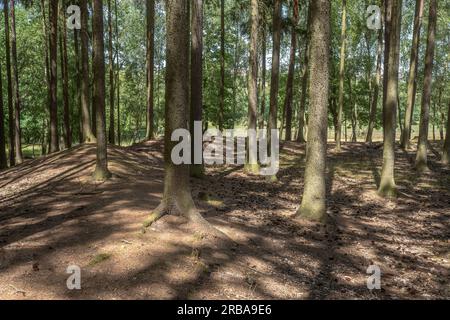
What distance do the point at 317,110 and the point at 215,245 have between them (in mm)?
4701

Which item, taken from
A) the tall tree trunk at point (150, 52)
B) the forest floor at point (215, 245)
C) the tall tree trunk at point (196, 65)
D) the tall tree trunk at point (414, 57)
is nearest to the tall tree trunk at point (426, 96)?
the forest floor at point (215, 245)

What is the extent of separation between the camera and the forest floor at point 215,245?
5793 mm

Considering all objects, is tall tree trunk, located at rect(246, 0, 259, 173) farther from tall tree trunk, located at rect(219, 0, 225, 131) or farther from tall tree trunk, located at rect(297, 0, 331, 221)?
tall tree trunk, located at rect(219, 0, 225, 131)

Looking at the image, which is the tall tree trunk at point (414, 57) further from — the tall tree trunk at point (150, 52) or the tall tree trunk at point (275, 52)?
the tall tree trunk at point (150, 52)

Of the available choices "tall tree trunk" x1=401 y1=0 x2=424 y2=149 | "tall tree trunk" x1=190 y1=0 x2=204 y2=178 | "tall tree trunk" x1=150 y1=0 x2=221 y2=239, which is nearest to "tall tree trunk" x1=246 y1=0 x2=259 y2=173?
"tall tree trunk" x1=190 y1=0 x2=204 y2=178

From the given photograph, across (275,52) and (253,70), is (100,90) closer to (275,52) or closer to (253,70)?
(253,70)

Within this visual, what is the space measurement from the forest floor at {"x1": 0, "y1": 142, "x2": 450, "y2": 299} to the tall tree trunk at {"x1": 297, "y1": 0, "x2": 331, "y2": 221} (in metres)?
0.66

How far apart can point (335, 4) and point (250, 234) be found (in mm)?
34334

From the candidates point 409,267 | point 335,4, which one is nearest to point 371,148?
point 335,4

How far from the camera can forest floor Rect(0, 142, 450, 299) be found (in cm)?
579

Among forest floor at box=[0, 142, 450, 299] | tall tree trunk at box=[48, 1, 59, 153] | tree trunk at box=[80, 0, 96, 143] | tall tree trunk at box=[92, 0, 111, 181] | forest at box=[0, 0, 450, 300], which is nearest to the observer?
forest floor at box=[0, 142, 450, 299]

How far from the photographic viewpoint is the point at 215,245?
7.38m

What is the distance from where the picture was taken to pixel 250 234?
8789 mm
